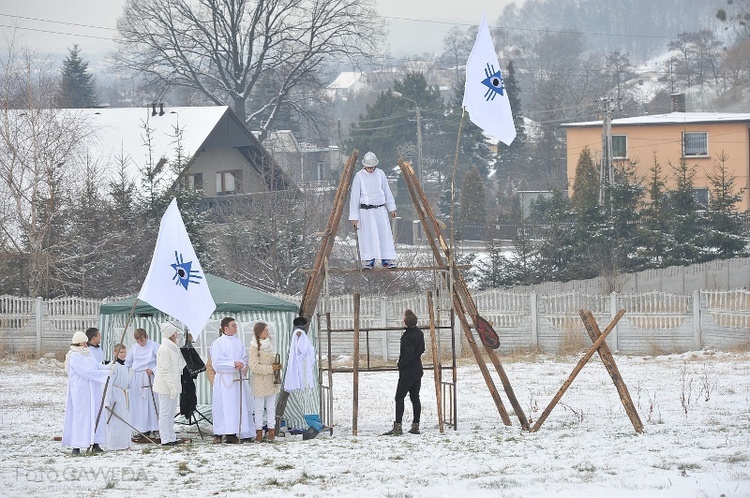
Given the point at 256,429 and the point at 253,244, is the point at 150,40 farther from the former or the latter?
the point at 256,429

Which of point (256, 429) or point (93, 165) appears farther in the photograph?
point (93, 165)

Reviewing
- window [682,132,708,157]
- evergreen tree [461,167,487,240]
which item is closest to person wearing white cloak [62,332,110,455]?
window [682,132,708,157]

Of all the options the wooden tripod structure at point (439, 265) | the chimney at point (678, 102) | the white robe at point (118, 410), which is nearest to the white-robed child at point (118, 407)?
the white robe at point (118, 410)

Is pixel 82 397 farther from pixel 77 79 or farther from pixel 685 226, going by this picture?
pixel 77 79

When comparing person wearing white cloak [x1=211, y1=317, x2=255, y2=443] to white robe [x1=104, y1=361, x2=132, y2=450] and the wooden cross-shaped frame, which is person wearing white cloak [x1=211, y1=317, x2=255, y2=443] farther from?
A: the wooden cross-shaped frame

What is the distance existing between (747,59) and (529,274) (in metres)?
48.7

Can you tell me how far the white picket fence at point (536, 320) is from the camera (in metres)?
25.6

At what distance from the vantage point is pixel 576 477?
11078 millimetres

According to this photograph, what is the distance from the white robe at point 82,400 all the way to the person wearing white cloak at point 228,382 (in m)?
1.43

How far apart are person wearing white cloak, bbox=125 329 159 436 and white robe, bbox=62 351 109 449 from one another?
0.78 m

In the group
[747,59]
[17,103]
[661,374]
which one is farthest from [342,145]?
[661,374]

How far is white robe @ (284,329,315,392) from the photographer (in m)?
15.1

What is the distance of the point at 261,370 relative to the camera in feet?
48.9

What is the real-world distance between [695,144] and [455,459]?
41.9 metres
